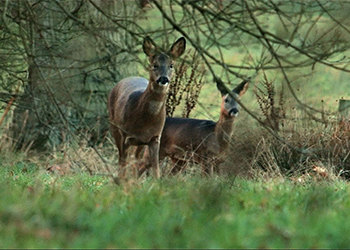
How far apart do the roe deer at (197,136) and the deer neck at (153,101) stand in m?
1.09

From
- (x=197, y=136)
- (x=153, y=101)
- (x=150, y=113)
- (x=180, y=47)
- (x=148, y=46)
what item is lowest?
(x=197, y=136)

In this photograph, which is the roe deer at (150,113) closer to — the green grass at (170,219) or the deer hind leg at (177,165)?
the deer hind leg at (177,165)

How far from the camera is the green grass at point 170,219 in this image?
13.4ft

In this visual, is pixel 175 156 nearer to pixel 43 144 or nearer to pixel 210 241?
pixel 43 144

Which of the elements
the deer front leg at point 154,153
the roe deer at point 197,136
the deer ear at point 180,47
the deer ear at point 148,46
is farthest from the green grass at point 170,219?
the roe deer at point 197,136

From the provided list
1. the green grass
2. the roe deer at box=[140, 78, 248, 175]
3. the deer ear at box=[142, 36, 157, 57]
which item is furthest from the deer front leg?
the green grass

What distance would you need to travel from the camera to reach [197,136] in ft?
36.2

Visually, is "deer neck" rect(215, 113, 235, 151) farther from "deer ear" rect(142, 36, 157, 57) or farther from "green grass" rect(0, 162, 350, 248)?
"green grass" rect(0, 162, 350, 248)

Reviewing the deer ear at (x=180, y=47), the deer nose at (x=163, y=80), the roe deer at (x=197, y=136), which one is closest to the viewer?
the deer ear at (x=180, y=47)

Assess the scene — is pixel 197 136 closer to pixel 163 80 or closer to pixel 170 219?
pixel 163 80

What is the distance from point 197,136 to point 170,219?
639 cm

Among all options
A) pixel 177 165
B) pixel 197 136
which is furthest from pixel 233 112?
pixel 177 165

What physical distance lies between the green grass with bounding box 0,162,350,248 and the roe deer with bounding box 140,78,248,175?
4569 millimetres

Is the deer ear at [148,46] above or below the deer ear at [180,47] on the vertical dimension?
above
